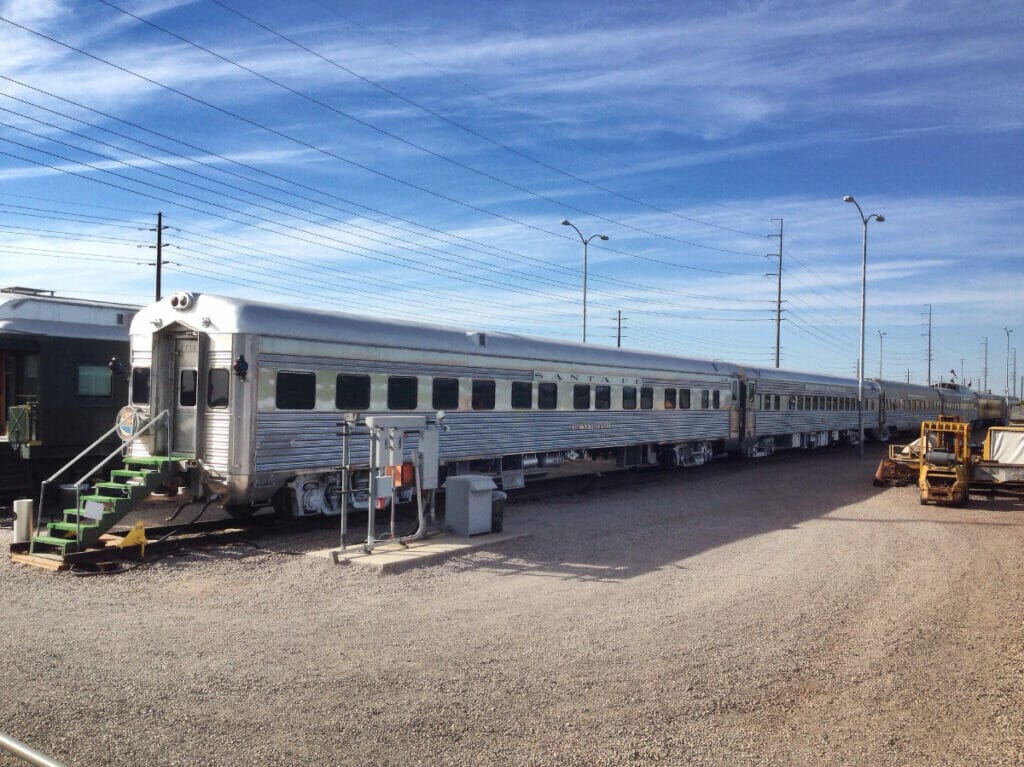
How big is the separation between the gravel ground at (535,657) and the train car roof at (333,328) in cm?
295

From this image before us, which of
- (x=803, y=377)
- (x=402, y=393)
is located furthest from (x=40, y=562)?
(x=803, y=377)

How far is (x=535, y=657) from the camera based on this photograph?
22.7 feet

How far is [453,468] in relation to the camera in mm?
15812

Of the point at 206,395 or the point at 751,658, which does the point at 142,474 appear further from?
the point at 751,658

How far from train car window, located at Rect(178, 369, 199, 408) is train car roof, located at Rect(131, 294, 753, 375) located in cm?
71

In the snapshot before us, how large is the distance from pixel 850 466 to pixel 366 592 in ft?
70.7

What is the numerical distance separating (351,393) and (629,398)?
30.1 feet

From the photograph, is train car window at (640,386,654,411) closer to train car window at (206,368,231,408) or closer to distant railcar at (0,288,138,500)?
distant railcar at (0,288,138,500)

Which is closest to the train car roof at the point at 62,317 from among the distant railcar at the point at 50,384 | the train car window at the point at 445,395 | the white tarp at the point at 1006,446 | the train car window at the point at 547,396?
the distant railcar at the point at 50,384

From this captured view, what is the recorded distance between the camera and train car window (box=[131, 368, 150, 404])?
13039 millimetres

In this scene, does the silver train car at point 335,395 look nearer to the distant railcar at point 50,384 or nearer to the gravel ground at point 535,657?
the gravel ground at point 535,657

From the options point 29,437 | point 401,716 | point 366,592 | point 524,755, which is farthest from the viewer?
point 29,437

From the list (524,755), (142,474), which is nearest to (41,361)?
(142,474)

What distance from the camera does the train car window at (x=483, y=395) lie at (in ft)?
51.9
